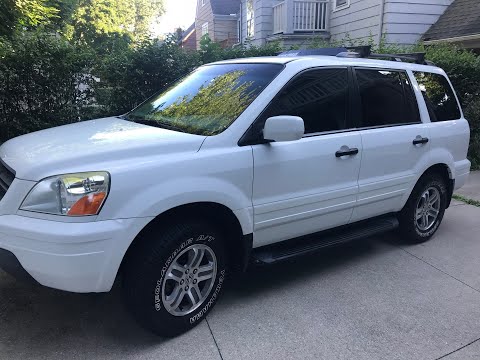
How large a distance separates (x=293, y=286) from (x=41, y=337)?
1937 millimetres

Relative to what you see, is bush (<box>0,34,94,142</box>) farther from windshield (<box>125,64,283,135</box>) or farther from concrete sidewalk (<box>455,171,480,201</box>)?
concrete sidewalk (<box>455,171,480,201</box>)

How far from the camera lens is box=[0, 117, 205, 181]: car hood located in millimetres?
2492

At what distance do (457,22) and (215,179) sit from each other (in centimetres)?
1046

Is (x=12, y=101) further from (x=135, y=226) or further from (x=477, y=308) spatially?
(x=477, y=308)

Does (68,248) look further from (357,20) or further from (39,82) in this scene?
(357,20)

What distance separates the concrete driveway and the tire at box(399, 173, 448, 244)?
478 millimetres

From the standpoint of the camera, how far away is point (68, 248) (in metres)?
2.31

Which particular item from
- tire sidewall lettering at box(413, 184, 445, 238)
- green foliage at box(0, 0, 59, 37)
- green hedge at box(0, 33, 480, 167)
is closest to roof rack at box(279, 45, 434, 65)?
tire sidewall lettering at box(413, 184, 445, 238)

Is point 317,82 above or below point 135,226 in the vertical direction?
above

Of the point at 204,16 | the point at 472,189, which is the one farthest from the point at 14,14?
the point at 204,16

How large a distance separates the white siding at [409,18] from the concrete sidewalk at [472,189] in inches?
191

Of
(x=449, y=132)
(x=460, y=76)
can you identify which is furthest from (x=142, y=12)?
(x=449, y=132)

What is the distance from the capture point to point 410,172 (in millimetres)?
4180

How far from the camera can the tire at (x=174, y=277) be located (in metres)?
2.60
